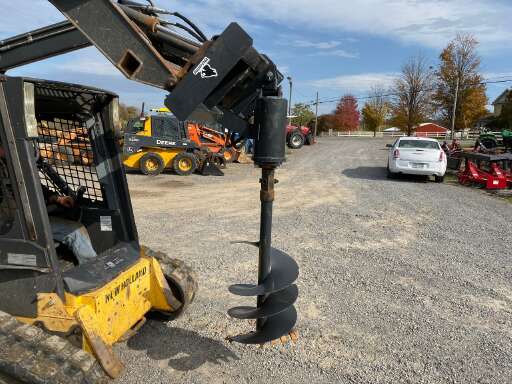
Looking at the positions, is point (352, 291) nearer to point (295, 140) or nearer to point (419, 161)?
point (419, 161)

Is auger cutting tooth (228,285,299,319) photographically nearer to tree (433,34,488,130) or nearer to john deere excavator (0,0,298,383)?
john deere excavator (0,0,298,383)

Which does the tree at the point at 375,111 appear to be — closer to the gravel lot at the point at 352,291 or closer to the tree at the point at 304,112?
the tree at the point at 304,112

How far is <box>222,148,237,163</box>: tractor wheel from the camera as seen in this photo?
18.8 meters

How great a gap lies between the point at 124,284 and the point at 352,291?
286 centimetres

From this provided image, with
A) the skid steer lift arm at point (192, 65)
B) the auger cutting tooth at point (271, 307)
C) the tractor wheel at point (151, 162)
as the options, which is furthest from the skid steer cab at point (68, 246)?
the tractor wheel at point (151, 162)

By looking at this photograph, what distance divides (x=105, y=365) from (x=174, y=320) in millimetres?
1517

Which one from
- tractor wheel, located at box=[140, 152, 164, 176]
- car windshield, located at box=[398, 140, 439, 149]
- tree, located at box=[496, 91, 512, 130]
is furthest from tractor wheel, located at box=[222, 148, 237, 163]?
tree, located at box=[496, 91, 512, 130]

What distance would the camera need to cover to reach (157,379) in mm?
3289

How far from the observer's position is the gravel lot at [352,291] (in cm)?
352

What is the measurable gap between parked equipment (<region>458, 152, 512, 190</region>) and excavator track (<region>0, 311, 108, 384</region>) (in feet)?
42.5

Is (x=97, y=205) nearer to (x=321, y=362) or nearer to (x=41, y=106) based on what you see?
(x=41, y=106)

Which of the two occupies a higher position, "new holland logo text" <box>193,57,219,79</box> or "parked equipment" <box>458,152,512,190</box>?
"new holland logo text" <box>193,57,219,79</box>

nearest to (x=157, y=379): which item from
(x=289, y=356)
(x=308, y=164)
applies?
(x=289, y=356)

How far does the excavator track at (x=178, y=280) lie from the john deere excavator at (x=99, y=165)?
0.17m
